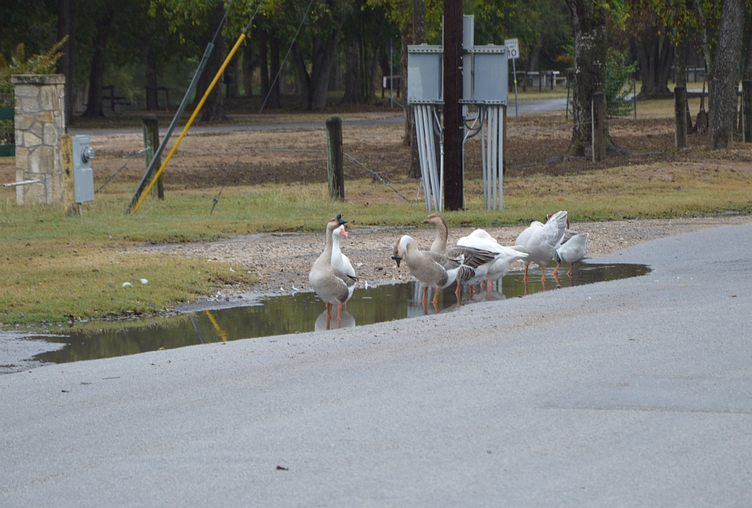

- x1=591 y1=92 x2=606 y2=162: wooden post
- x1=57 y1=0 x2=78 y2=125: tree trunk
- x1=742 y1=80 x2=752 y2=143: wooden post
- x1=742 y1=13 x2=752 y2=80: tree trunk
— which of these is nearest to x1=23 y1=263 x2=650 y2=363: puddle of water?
x1=591 y1=92 x2=606 y2=162: wooden post

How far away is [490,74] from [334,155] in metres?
3.17

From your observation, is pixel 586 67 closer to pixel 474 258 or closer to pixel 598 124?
pixel 598 124

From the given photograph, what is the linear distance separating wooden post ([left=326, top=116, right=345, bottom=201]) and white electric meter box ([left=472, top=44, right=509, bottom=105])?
253 cm

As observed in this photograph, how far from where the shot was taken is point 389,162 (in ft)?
86.0

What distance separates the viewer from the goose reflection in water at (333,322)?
920 centimetres

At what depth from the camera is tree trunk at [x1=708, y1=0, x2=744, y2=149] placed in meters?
24.3

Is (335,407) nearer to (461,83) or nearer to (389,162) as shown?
(461,83)

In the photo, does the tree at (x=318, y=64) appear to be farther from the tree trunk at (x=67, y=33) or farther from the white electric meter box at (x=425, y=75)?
the white electric meter box at (x=425, y=75)

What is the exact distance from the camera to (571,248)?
37.5 ft

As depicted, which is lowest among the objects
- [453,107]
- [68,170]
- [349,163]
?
[349,163]

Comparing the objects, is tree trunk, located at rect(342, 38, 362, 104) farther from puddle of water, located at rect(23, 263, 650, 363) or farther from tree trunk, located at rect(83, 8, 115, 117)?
puddle of water, located at rect(23, 263, 650, 363)

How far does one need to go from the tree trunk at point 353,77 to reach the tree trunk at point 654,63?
1679 centimetres

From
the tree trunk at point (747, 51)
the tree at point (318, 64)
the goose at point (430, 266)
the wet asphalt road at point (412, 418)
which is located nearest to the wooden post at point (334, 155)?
the goose at point (430, 266)

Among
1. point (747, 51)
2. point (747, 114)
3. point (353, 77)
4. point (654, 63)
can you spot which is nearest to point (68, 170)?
point (747, 114)
